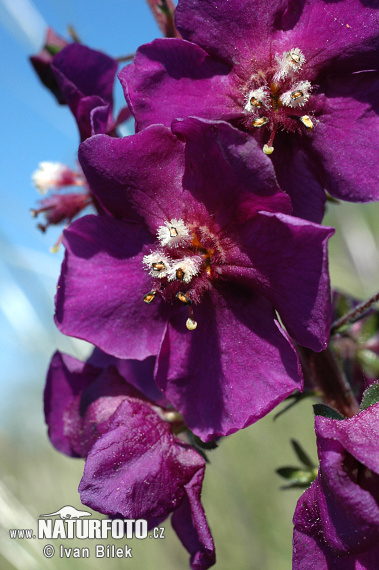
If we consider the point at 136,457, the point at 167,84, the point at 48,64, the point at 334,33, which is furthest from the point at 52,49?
the point at 136,457

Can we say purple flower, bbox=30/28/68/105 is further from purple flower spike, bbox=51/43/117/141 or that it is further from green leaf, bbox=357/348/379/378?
green leaf, bbox=357/348/379/378

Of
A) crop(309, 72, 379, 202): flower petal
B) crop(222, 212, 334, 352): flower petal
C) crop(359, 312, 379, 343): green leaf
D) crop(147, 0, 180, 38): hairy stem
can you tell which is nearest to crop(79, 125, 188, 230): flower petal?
crop(222, 212, 334, 352): flower petal

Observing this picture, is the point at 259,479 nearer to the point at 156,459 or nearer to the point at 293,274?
the point at 156,459

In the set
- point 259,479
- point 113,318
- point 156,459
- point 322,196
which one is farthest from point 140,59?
point 259,479

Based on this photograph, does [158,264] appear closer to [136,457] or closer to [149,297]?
[149,297]

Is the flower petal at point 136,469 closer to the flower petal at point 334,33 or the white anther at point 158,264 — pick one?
the white anther at point 158,264

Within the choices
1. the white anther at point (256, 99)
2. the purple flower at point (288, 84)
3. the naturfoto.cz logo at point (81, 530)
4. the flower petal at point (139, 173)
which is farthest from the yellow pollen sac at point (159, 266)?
the naturfoto.cz logo at point (81, 530)
